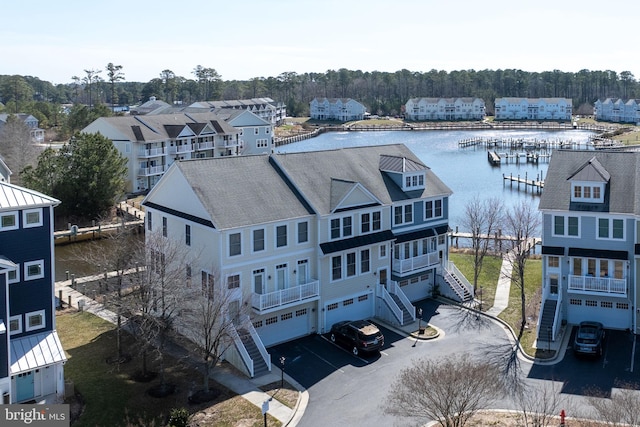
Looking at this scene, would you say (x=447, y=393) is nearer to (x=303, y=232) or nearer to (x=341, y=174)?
(x=303, y=232)

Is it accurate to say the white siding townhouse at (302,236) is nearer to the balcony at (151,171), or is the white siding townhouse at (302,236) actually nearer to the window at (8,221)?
the window at (8,221)

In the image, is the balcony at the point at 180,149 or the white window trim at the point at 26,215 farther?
the balcony at the point at 180,149

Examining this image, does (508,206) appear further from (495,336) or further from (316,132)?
(316,132)

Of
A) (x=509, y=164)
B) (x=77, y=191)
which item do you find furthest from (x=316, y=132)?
(x=77, y=191)

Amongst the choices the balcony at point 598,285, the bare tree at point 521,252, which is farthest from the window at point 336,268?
the balcony at point 598,285

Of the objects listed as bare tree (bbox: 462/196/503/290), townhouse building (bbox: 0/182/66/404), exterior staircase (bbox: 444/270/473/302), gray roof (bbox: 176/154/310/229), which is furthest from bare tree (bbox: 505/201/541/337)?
townhouse building (bbox: 0/182/66/404)
